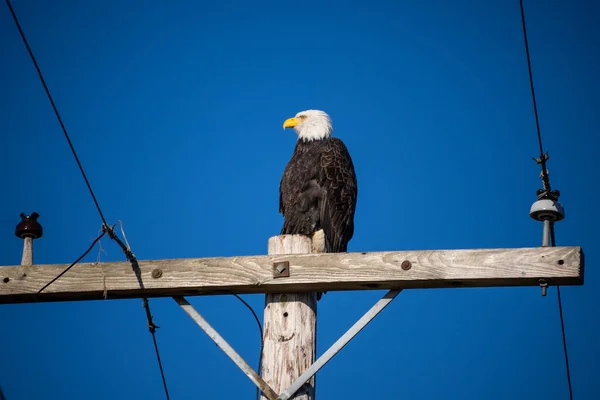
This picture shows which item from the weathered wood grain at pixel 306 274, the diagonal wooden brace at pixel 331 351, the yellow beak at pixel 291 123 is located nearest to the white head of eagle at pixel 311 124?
the yellow beak at pixel 291 123

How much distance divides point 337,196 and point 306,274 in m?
2.38

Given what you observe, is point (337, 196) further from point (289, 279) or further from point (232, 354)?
point (232, 354)

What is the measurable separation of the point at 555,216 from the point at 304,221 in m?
2.58

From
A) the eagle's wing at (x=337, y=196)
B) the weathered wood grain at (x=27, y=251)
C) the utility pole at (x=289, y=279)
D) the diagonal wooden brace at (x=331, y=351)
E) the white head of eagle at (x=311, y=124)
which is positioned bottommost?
the diagonal wooden brace at (x=331, y=351)

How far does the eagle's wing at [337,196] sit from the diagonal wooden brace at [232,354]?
2.08 m

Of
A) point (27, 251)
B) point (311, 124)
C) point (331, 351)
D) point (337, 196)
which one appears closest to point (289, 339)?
point (331, 351)

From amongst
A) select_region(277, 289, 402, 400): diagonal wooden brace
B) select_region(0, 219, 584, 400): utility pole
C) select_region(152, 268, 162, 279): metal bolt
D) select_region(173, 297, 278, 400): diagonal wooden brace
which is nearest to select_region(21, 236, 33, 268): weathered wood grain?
select_region(0, 219, 584, 400): utility pole

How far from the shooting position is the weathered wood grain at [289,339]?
3713 millimetres

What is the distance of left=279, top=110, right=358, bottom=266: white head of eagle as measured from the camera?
19.6ft

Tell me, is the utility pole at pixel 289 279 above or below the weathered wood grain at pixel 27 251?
below

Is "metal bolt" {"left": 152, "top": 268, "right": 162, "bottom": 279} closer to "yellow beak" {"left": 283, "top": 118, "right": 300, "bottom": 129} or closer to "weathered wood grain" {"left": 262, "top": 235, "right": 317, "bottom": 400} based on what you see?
"weathered wood grain" {"left": 262, "top": 235, "right": 317, "bottom": 400}

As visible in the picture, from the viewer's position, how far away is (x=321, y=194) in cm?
623

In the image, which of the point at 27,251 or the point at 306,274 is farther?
the point at 27,251

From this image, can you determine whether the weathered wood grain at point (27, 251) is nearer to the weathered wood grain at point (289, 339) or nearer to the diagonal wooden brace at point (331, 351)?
the weathered wood grain at point (289, 339)
